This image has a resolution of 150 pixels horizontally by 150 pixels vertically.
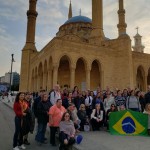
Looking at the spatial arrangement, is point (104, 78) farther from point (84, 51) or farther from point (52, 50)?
point (52, 50)

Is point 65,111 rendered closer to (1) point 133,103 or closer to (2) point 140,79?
(1) point 133,103

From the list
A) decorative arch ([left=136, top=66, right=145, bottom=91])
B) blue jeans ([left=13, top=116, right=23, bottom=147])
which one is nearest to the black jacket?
blue jeans ([left=13, top=116, right=23, bottom=147])

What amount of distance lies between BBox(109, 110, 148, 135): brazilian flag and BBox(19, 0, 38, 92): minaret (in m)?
25.1

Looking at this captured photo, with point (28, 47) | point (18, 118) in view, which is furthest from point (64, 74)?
point (18, 118)

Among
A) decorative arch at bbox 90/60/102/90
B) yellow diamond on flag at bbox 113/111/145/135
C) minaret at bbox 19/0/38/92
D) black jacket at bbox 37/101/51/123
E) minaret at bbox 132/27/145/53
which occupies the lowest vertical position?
yellow diamond on flag at bbox 113/111/145/135

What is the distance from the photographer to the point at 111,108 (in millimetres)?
7551

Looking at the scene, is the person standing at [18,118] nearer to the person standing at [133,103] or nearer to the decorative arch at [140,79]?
the person standing at [133,103]

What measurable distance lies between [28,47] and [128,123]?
84.6 ft

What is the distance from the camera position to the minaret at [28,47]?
3030 centimetres

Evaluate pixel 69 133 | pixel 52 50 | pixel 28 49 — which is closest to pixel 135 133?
pixel 69 133

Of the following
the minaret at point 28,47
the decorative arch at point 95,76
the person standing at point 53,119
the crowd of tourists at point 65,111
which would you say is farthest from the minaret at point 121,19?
the person standing at point 53,119

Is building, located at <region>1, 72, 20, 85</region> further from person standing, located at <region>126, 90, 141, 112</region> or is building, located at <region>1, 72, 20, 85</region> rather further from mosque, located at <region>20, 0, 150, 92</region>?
person standing, located at <region>126, 90, 141, 112</region>

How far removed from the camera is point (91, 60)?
69.5 feet

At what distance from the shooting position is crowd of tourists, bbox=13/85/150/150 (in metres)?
4.87
